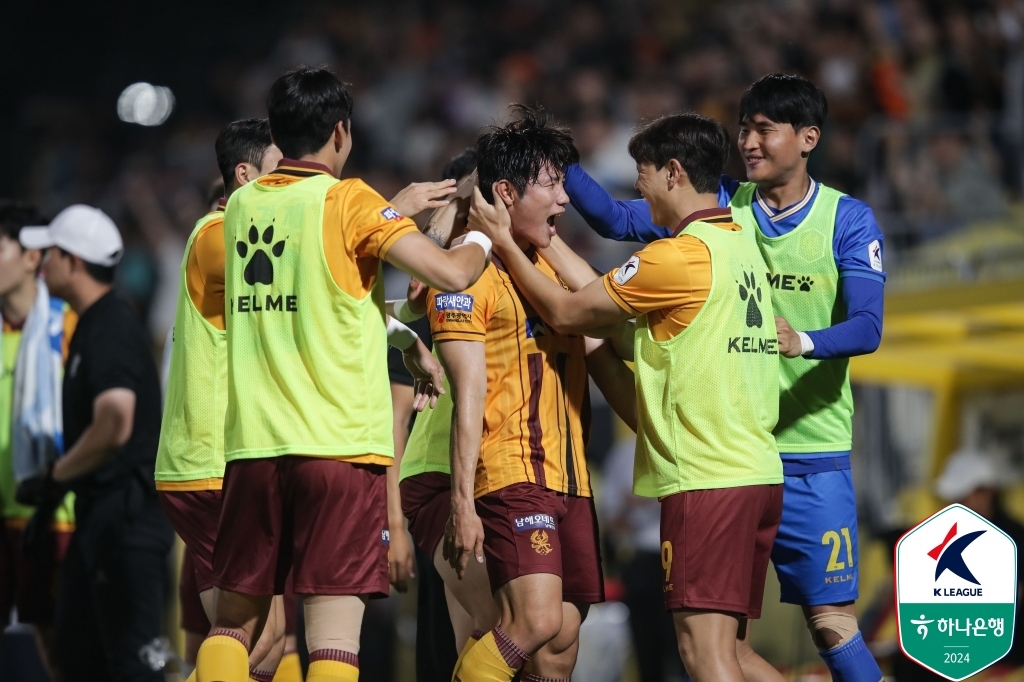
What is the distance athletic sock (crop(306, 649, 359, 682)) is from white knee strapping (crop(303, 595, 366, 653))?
0.06ft

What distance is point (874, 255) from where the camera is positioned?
510cm

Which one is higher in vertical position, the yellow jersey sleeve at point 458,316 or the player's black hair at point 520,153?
the player's black hair at point 520,153

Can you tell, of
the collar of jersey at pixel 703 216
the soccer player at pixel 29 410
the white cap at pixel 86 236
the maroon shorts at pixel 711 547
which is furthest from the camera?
the soccer player at pixel 29 410

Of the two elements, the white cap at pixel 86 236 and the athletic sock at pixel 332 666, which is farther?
the white cap at pixel 86 236

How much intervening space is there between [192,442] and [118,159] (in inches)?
489

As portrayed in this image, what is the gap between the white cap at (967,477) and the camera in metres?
8.24

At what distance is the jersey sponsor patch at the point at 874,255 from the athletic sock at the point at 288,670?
2.91 meters

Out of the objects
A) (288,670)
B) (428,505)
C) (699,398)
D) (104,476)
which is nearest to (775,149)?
(699,398)

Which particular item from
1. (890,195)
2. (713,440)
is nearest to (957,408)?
(890,195)

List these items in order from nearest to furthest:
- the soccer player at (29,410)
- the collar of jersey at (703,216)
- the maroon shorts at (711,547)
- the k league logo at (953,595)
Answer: the maroon shorts at (711,547) → the collar of jersey at (703,216) → the k league logo at (953,595) → the soccer player at (29,410)

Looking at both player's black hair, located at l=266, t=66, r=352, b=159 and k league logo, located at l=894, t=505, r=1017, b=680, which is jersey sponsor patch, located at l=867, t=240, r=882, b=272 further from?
player's black hair, located at l=266, t=66, r=352, b=159

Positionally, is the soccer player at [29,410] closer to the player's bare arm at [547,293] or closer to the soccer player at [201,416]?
the soccer player at [201,416]

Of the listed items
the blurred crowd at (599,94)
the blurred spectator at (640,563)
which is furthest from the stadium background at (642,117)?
the blurred spectator at (640,563)

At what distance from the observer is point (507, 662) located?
14.6 feet
